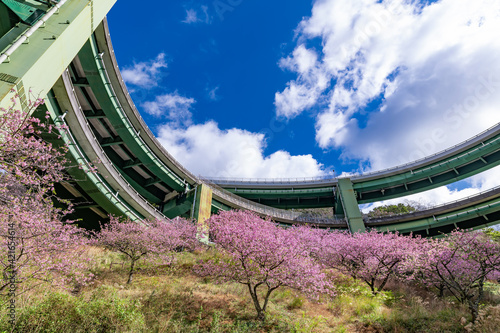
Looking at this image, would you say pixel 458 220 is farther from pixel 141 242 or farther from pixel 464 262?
pixel 141 242

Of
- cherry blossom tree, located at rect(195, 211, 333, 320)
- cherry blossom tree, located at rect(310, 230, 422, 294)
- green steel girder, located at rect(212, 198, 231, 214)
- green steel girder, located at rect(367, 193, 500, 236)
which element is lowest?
cherry blossom tree, located at rect(195, 211, 333, 320)

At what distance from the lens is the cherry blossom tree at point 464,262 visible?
10.3 m

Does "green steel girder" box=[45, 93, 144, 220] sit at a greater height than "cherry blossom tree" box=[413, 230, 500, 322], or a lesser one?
greater

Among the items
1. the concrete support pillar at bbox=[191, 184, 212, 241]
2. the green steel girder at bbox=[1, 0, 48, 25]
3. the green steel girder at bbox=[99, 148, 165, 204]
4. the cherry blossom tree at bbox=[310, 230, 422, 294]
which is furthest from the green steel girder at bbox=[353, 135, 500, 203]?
the green steel girder at bbox=[1, 0, 48, 25]

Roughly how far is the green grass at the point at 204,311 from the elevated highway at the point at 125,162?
4.31m

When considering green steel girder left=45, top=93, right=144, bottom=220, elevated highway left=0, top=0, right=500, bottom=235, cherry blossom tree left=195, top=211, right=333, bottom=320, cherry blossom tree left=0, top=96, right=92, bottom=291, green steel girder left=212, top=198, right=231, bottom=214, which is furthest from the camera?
green steel girder left=212, top=198, right=231, bottom=214

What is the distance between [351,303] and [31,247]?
12.1 m

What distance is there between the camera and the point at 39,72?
11094mm

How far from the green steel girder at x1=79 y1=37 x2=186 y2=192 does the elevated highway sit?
84 mm

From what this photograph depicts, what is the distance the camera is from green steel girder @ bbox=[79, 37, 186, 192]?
704 inches

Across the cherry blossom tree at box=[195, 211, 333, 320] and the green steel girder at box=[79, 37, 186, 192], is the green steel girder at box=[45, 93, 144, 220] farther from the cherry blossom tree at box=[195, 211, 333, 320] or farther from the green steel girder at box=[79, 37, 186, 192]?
the cherry blossom tree at box=[195, 211, 333, 320]

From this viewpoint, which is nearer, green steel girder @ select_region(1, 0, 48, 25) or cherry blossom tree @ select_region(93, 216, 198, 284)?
green steel girder @ select_region(1, 0, 48, 25)

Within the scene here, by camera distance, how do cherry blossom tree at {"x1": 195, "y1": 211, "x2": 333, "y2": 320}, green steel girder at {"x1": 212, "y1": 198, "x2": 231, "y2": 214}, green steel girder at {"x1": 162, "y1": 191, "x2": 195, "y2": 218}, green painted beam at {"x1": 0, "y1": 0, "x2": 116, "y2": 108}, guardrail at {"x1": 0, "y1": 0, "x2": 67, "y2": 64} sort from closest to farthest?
cherry blossom tree at {"x1": 195, "y1": 211, "x2": 333, "y2": 320} < guardrail at {"x1": 0, "y1": 0, "x2": 67, "y2": 64} < green painted beam at {"x1": 0, "y1": 0, "x2": 116, "y2": 108} < green steel girder at {"x1": 162, "y1": 191, "x2": 195, "y2": 218} < green steel girder at {"x1": 212, "y1": 198, "x2": 231, "y2": 214}

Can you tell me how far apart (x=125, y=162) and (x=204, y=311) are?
76.7 feet
